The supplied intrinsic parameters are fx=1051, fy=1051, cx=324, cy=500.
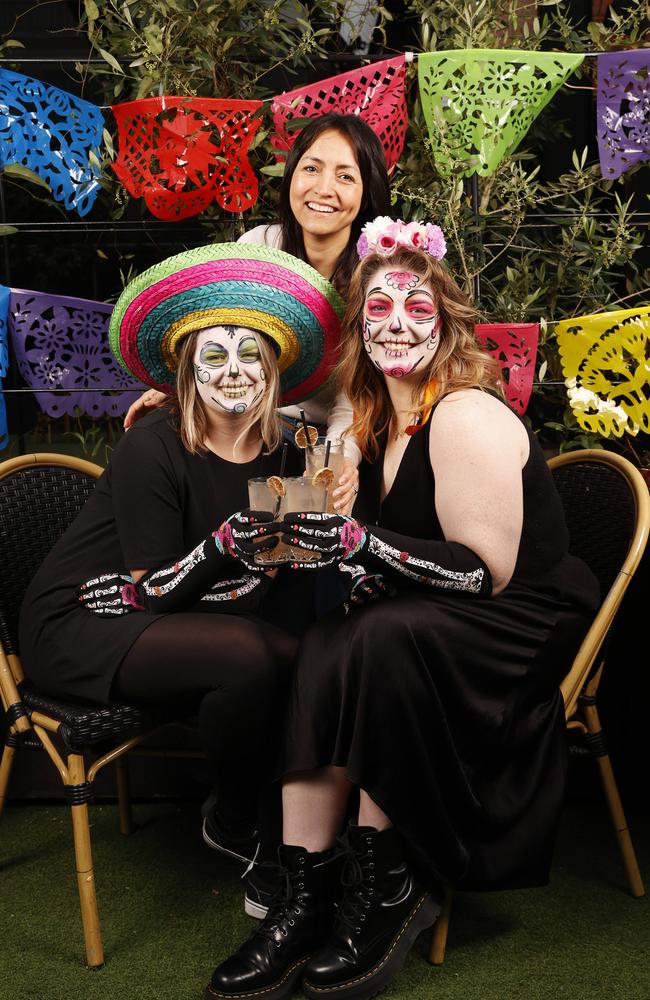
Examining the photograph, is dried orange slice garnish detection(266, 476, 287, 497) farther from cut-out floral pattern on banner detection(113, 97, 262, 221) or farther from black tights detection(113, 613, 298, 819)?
cut-out floral pattern on banner detection(113, 97, 262, 221)

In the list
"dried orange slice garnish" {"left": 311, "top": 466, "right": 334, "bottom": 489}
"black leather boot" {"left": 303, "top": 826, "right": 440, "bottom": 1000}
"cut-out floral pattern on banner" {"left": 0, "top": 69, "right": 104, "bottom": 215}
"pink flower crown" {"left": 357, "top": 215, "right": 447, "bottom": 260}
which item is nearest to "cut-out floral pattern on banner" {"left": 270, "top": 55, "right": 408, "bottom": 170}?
"cut-out floral pattern on banner" {"left": 0, "top": 69, "right": 104, "bottom": 215}

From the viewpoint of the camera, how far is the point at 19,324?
2.72 meters

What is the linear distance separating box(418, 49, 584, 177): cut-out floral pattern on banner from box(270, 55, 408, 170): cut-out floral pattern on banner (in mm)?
105

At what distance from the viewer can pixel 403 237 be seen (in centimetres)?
210

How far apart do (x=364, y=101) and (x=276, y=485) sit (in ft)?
3.99

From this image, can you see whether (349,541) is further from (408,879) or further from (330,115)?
(330,115)

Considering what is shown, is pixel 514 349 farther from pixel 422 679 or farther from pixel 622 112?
pixel 422 679

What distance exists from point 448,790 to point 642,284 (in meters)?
1.53

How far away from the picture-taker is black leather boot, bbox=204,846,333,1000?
1885 millimetres

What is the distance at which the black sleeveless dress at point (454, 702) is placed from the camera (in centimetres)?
190

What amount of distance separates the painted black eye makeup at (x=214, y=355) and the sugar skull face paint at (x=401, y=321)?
0.29 metres

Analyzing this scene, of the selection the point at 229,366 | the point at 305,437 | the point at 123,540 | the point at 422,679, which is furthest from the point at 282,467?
the point at 422,679

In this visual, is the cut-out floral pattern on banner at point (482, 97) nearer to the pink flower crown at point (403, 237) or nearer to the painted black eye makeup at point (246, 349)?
the pink flower crown at point (403, 237)

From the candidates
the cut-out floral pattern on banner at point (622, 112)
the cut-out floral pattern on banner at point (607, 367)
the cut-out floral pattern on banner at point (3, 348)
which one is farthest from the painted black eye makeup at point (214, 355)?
the cut-out floral pattern on banner at point (622, 112)
